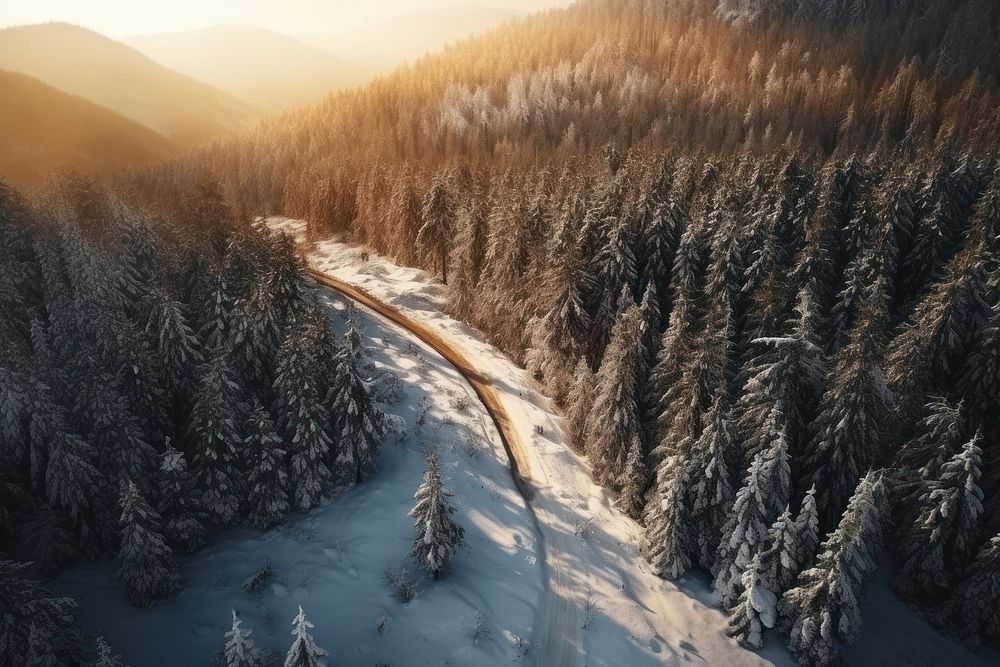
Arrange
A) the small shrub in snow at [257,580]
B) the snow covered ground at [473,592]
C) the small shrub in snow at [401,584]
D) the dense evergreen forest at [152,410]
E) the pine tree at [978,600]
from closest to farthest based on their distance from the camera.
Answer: the snow covered ground at [473,592]
the small shrub in snow at [401,584]
the small shrub in snow at [257,580]
the dense evergreen forest at [152,410]
the pine tree at [978,600]

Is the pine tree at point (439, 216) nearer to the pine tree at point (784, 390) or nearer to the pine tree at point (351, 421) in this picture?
the pine tree at point (351, 421)

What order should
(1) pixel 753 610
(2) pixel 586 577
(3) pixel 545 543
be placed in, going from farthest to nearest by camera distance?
(3) pixel 545 543
(2) pixel 586 577
(1) pixel 753 610

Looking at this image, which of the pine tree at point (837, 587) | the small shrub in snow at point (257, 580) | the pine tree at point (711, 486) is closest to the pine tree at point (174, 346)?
the small shrub in snow at point (257, 580)

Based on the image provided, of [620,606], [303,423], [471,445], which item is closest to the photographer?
[620,606]

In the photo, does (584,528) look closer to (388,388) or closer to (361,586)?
(361,586)

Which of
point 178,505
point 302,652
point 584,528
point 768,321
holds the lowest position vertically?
point 584,528

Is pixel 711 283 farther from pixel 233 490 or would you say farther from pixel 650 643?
pixel 233 490

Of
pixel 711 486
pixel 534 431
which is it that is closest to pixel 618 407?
pixel 711 486
